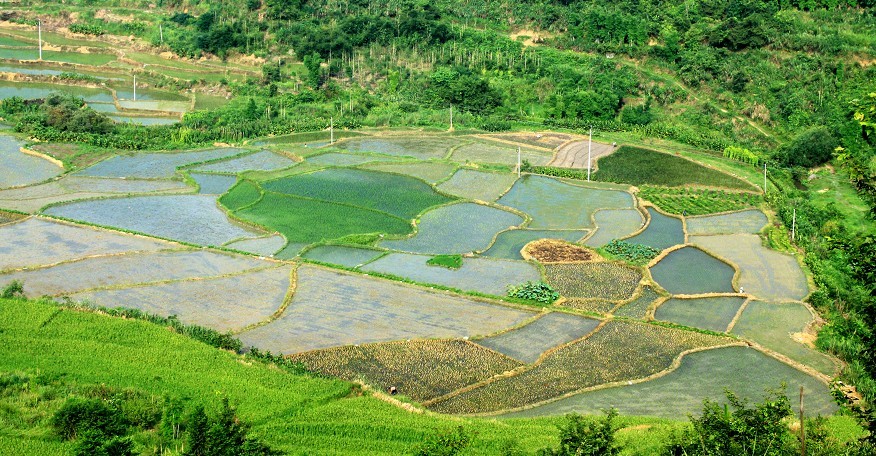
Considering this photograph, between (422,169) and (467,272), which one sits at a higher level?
(422,169)

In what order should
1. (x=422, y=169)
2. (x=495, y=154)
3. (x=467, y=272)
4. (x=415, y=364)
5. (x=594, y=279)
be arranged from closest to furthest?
(x=415, y=364) → (x=594, y=279) → (x=467, y=272) → (x=422, y=169) → (x=495, y=154)

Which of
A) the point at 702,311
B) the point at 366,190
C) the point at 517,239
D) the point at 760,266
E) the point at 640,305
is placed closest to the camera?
the point at 702,311

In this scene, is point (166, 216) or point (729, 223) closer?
point (166, 216)

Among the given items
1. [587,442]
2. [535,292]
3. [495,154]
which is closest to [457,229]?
[535,292]

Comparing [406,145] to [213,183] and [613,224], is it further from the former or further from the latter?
[613,224]

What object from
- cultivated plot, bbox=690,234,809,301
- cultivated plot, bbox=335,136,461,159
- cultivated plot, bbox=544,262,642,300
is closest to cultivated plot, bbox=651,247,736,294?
cultivated plot, bbox=690,234,809,301

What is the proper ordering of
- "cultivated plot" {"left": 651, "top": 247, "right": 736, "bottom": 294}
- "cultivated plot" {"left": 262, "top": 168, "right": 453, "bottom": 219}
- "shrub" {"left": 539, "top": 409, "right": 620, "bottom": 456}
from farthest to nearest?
"cultivated plot" {"left": 262, "top": 168, "right": 453, "bottom": 219} → "cultivated plot" {"left": 651, "top": 247, "right": 736, "bottom": 294} → "shrub" {"left": 539, "top": 409, "right": 620, "bottom": 456}

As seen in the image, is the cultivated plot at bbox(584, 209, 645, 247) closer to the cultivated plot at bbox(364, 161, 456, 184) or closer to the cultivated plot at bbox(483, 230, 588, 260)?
the cultivated plot at bbox(483, 230, 588, 260)

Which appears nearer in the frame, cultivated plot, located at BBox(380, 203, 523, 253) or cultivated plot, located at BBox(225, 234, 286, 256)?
cultivated plot, located at BBox(225, 234, 286, 256)
